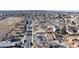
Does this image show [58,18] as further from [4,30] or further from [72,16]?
[4,30]

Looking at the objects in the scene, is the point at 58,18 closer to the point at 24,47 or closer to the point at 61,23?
the point at 61,23

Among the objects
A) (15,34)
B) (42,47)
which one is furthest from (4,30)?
(42,47)

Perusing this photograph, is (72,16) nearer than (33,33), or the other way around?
(33,33)
